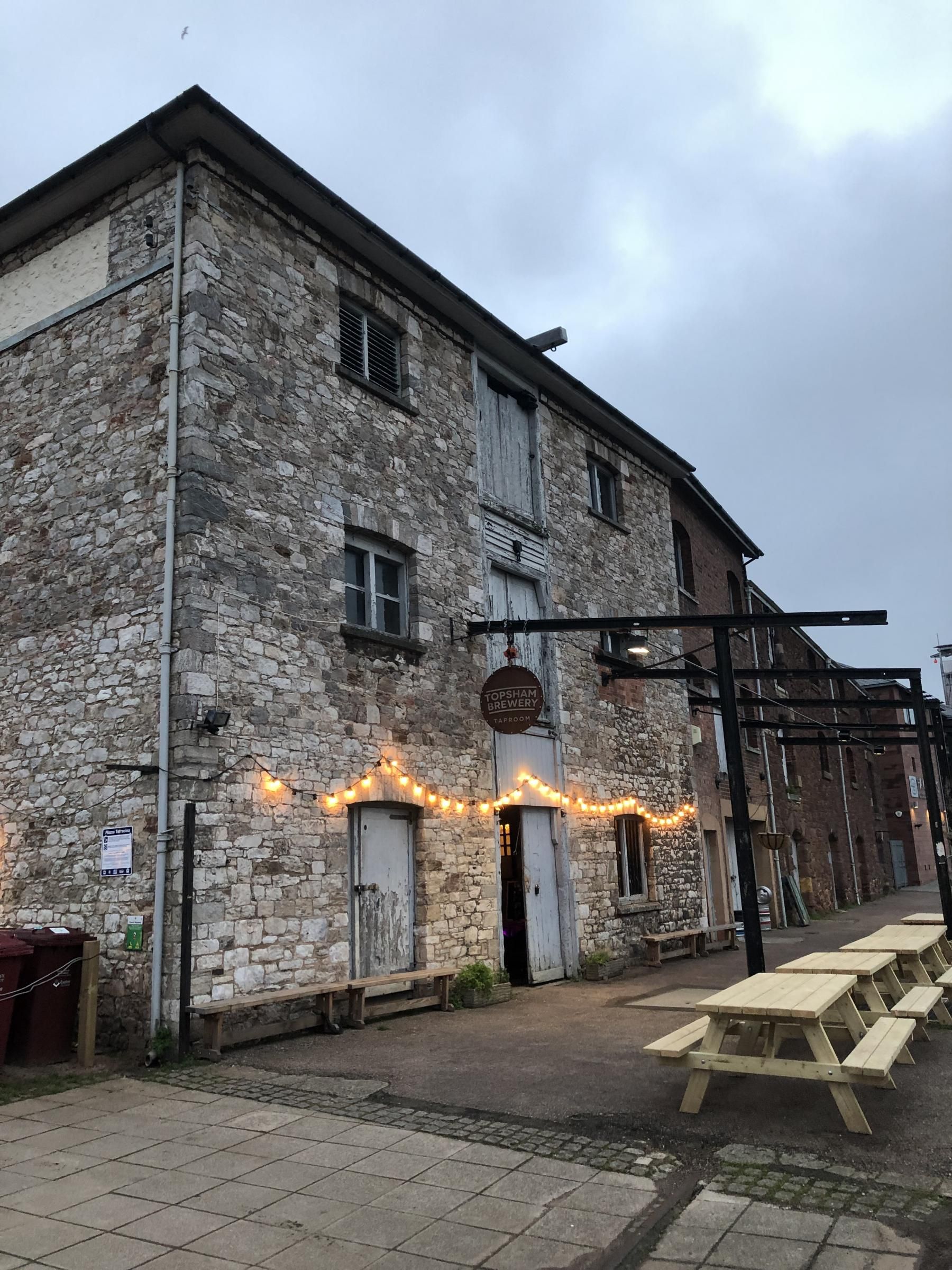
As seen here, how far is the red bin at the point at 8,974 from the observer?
6102 millimetres

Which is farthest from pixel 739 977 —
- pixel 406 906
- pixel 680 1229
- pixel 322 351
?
pixel 322 351

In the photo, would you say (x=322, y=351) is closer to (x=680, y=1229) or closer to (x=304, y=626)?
(x=304, y=626)

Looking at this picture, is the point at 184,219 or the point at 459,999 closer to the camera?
the point at 184,219

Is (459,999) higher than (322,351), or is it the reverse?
(322,351)

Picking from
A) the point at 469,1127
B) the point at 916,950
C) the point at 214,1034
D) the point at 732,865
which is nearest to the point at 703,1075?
the point at 469,1127

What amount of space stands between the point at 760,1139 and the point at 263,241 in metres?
8.23

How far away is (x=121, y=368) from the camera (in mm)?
8406

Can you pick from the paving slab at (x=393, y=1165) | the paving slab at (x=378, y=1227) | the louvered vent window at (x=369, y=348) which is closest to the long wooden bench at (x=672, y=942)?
the louvered vent window at (x=369, y=348)

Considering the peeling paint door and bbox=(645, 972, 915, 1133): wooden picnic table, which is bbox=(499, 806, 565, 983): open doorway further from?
bbox=(645, 972, 915, 1133): wooden picnic table

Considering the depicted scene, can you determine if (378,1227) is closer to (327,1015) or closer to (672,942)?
(327,1015)

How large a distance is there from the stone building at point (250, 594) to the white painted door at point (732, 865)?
554 centimetres

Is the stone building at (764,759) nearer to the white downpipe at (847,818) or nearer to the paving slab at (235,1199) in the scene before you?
the white downpipe at (847,818)

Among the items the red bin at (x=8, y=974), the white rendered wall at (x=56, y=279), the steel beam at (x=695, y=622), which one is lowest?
the red bin at (x=8, y=974)

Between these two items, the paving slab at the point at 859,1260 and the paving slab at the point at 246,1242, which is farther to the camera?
the paving slab at the point at 246,1242
